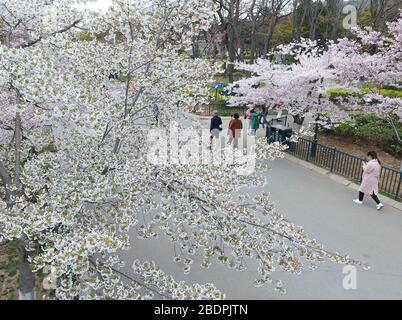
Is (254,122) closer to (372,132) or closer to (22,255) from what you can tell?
(372,132)

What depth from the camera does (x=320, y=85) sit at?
10.8 meters

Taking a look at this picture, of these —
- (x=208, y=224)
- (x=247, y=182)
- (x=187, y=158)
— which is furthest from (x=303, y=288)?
(x=187, y=158)

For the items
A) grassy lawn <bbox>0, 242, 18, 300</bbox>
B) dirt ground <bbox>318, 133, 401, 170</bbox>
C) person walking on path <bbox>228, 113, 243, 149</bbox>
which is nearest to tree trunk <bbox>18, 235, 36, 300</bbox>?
grassy lawn <bbox>0, 242, 18, 300</bbox>

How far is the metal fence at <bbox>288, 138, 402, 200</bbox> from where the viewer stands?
8570 millimetres

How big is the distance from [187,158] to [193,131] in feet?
4.35

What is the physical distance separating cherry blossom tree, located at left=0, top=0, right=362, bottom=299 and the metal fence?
534 cm

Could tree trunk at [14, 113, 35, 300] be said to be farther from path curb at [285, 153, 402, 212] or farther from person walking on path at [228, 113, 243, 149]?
person walking on path at [228, 113, 243, 149]

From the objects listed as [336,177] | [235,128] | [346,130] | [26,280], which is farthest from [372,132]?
[26,280]

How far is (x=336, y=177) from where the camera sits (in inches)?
379

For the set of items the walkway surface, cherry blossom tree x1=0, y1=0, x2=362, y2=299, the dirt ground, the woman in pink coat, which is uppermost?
cherry blossom tree x1=0, y1=0, x2=362, y2=299

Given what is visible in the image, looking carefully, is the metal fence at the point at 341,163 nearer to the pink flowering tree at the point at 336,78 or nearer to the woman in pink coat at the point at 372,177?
the woman in pink coat at the point at 372,177

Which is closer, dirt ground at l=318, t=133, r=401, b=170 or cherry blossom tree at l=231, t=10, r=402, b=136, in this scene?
cherry blossom tree at l=231, t=10, r=402, b=136

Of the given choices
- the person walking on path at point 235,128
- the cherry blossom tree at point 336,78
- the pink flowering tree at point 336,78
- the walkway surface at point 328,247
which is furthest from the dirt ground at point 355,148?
the person walking on path at point 235,128
